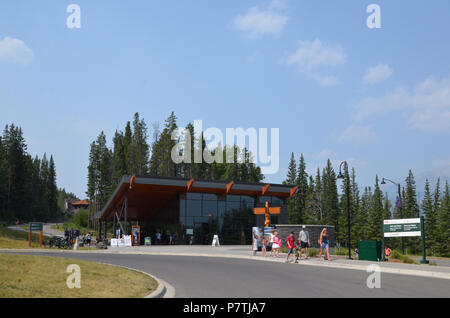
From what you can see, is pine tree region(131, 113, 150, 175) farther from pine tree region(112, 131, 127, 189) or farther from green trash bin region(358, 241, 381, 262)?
green trash bin region(358, 241, 381, 262)

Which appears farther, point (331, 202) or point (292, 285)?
point (331, 202)

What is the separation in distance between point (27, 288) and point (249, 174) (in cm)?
9003

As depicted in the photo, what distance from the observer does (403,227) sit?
73.8 ft

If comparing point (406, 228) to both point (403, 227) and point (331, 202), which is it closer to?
point (403, 227)

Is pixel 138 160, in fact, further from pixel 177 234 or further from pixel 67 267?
pixel 67 267

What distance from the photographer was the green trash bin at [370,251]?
2280 centimetres

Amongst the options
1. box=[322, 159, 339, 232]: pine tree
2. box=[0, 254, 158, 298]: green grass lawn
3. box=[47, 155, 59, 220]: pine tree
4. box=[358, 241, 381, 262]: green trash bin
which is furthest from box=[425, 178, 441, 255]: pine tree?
box=[47, 155, 59, 220]: pine tree

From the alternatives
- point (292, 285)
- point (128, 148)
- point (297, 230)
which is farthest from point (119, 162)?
point (292, 285)

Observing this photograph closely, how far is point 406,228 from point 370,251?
2.16 metres

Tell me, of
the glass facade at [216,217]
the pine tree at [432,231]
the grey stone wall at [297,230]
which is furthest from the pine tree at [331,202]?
the grey stone wall at [297,230]

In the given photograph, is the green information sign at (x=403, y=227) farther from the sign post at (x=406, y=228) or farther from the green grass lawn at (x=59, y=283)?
the green grass lawn at (x=59, y=283)

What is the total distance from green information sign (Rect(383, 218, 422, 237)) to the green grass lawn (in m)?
14.3
